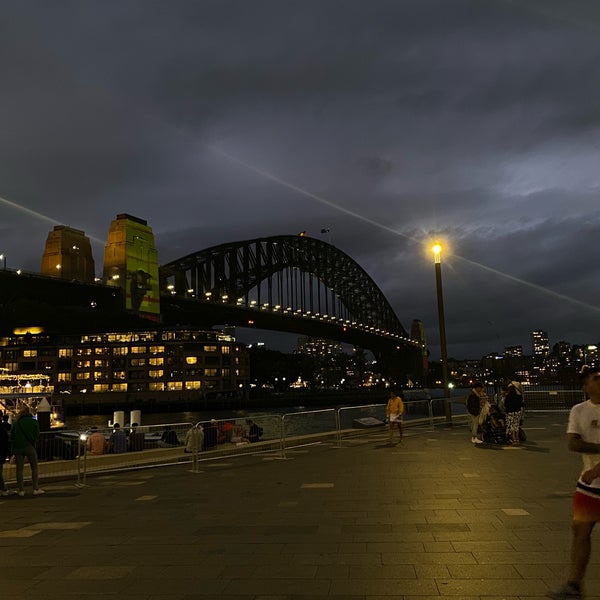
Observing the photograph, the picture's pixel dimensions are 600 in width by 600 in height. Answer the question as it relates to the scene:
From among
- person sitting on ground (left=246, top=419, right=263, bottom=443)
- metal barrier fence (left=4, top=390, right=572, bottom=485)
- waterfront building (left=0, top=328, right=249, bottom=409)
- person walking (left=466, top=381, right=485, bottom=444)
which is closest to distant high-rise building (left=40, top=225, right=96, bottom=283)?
waterfront building (left=0, top=328, right=249, bottom=409)

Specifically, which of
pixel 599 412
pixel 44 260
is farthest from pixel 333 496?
pixel 44 260

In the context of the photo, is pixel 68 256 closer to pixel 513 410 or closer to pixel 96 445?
pixel 96 445

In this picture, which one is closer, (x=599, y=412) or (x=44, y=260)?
(x=599, y=412)

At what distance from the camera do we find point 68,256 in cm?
14175

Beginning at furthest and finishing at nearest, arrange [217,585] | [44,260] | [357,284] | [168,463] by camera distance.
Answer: [357,284]
[44,260]
[168,463]
[217,585]

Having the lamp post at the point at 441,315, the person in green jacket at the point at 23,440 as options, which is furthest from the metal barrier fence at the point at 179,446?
the person in green jacket at the point at 23,440

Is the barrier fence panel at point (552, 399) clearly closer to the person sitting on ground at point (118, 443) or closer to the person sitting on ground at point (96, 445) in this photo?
the person sitting on ground at point (118, 443)

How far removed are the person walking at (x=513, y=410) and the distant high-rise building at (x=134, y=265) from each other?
93.9 meters

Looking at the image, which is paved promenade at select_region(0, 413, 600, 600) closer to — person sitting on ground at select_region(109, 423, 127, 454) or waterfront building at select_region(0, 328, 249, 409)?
person sitting on ground at select_region(109, 423, 127, 454)

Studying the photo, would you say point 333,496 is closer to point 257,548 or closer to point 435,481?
point 435,481

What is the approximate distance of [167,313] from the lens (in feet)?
368

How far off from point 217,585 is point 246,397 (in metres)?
96.6

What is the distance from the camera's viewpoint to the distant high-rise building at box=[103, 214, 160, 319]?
10556cm

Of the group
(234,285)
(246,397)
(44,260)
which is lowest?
(246,397)
